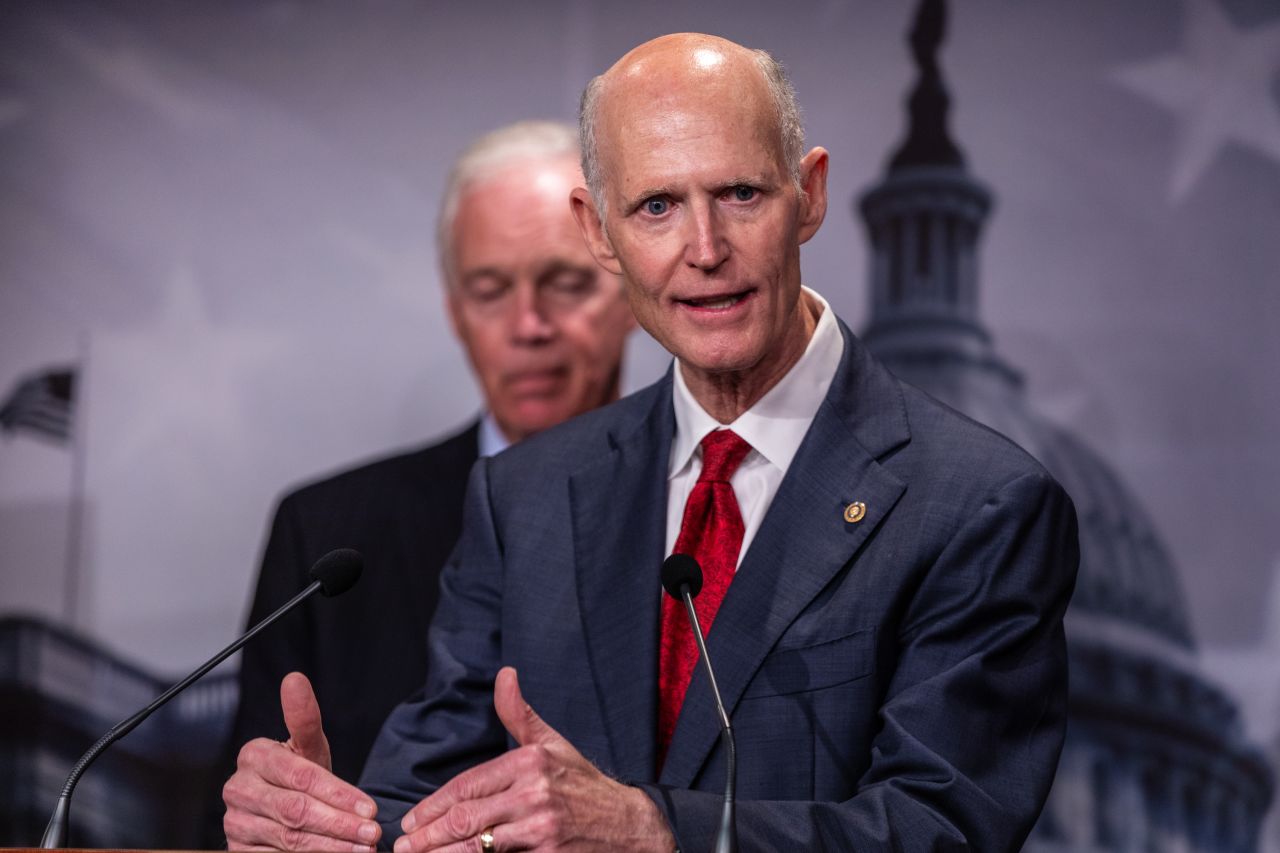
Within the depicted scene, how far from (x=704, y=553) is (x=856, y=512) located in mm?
214

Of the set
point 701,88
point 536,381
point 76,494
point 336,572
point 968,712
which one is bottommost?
point 968,712

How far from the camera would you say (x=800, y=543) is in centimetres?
196

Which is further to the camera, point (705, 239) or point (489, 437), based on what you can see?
point (489, 437)

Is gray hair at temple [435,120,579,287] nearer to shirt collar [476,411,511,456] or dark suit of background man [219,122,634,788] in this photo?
dark suit of background man [219,122,634,788]

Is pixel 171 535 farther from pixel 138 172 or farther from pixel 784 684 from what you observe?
pixel 784 684

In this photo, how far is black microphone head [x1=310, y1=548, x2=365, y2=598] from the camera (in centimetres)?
190

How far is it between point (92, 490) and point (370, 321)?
88cm

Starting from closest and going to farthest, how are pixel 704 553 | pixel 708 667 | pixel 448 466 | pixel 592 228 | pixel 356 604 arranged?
1. pixel 708 667
2. pixel 704 553
3. pixel 592 228
4. pixel 356 604
5. pixel 448 466

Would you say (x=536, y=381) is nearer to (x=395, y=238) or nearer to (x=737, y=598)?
(x=737, y=598)

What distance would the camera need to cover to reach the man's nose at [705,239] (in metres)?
1.91

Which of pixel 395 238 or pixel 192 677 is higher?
pixel 395 238

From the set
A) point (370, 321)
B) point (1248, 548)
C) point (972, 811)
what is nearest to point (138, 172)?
point (370, 321)

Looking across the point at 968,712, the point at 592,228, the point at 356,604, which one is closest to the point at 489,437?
the point at 356,604

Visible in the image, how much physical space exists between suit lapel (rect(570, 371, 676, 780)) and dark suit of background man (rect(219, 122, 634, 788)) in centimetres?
81
